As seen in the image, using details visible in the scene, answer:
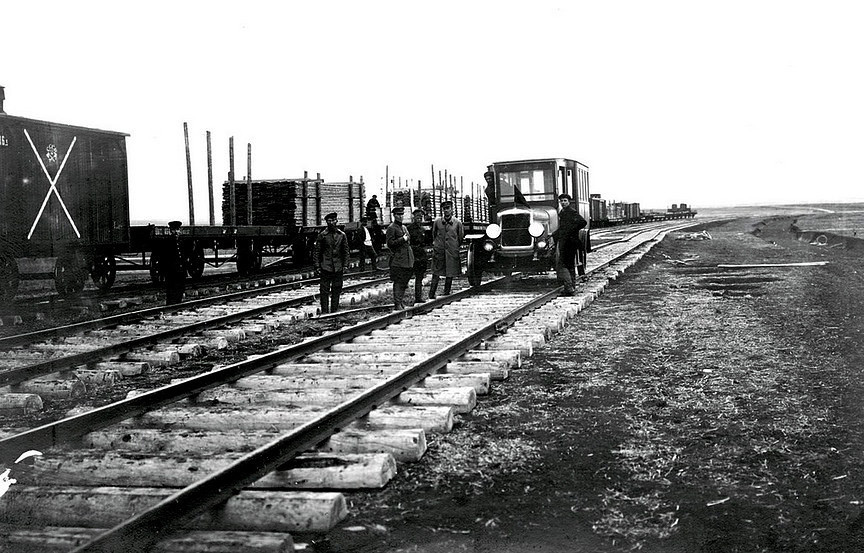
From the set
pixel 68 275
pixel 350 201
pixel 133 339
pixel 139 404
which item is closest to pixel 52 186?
pixel 68 275

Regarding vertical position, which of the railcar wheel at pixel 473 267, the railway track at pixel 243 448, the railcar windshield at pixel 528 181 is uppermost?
the railcar windshield at pixel 528 181

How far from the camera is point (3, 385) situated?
6945mm

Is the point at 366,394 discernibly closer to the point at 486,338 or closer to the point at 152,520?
the point at 152,520

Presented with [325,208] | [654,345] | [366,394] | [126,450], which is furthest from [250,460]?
[325,208]

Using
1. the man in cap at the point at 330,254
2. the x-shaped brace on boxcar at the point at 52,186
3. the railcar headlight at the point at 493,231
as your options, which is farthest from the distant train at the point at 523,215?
the x-shaped brace on boxcar at the point at 52,186

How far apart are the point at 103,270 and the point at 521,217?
9.13 metres

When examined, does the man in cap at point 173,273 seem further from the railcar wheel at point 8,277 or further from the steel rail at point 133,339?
the railcar wheel at point 8,277

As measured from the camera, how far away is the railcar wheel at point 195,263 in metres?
18.8

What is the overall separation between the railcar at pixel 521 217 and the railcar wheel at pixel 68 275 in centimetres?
779

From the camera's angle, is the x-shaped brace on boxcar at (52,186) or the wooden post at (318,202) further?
the wooden post at (318,202)

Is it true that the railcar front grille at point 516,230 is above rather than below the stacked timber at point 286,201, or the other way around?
below

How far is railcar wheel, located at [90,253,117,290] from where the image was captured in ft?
55.6

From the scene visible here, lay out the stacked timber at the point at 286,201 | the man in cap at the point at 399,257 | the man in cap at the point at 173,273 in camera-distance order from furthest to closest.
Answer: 1. the stacked timber at the point at 286,201
2. the man in cap at the point at 173,273
3. the man in cap at the point at 399,257

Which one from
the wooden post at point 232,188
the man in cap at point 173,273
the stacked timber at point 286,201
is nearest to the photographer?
the man in cap at point 173,273
